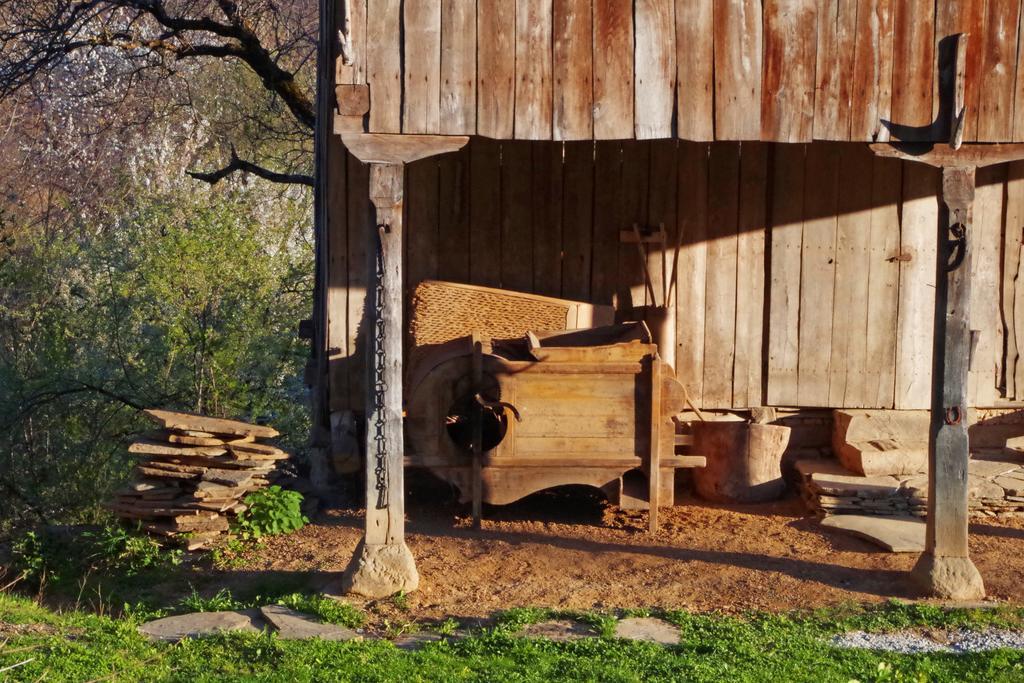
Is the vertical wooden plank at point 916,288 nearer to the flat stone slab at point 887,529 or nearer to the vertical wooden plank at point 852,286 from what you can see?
the vertical wooden plank at point 852,286

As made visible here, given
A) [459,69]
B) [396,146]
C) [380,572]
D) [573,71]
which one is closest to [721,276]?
[573,71]

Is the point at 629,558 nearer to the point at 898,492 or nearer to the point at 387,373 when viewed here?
the point at 387,373

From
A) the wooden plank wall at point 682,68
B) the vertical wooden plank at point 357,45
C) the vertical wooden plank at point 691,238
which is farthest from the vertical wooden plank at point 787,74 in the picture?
the vertical wooden plank at point 357,45

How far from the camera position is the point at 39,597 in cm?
841

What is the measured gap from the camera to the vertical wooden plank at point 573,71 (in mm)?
7371

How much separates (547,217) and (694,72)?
2.62 metres

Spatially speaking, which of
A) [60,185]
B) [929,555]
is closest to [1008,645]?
[929,555]

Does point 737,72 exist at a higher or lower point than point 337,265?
higher

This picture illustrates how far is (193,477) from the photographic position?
8875 mm

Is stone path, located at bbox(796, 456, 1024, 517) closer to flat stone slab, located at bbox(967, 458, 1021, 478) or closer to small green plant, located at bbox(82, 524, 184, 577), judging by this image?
flat stone slab, located at bbox(967, 458, 1021, 478)

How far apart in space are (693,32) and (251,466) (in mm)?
4677

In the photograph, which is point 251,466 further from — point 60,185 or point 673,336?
point 60,185

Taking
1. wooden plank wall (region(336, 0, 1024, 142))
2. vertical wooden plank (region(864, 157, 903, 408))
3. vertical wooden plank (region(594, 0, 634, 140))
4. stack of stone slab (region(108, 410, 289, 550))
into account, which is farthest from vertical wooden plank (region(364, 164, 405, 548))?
vertical wooden plank (region(864, 157, 903, 408))

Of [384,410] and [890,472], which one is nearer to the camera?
[384,410]
